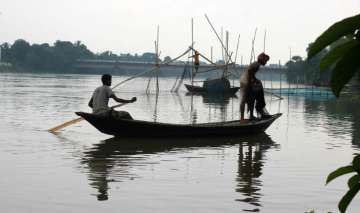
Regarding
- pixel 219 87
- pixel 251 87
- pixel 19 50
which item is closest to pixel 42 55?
pixel 19 50

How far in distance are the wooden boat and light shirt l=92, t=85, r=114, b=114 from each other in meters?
0.25

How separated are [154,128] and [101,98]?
149 cm

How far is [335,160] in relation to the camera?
37.4ft

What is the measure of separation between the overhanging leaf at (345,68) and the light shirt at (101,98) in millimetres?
11121

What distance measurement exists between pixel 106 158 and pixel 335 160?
14.7 feet

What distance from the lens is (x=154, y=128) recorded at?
42.8ft

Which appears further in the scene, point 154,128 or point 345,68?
point 154,128

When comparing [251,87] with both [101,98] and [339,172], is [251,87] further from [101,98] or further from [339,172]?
[339,172]

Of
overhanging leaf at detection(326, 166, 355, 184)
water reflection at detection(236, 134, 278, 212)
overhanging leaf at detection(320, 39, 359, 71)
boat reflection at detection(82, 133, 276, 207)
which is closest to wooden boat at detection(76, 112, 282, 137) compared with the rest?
boat reflection at detection(82, 133, 276, 207)

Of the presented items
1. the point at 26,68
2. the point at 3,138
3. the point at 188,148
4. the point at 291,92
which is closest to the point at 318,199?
the point at 188,148

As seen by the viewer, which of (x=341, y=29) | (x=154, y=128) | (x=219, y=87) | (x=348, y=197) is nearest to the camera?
(x=341, y=29)

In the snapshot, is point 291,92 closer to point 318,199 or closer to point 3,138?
point 3,138

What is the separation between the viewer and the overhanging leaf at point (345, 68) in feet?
3.80

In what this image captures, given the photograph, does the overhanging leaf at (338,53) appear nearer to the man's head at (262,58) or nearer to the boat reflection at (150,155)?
the boat reflection at (150,155)
